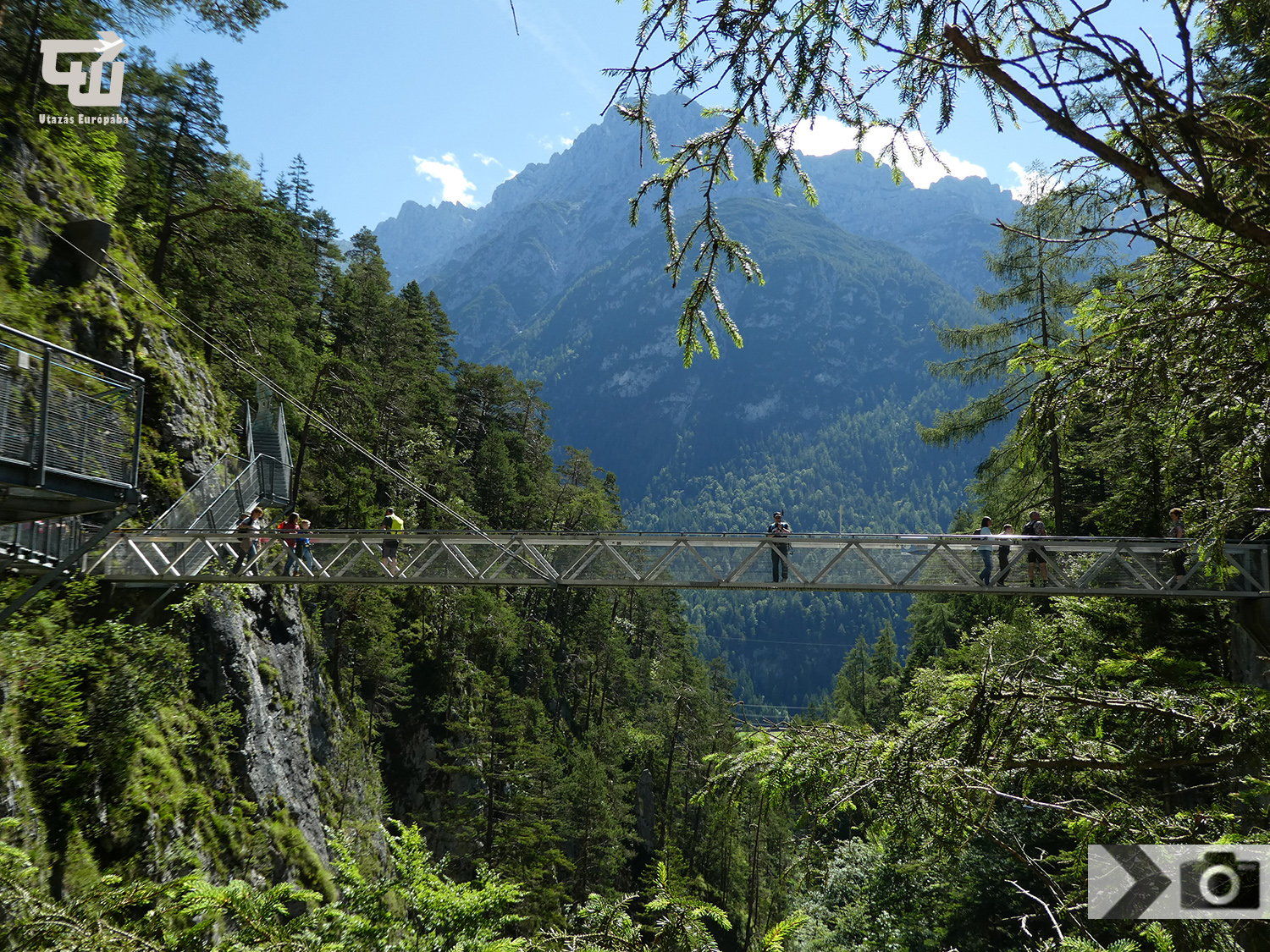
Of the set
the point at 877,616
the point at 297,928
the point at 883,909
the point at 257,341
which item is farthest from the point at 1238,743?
the point at 877,616

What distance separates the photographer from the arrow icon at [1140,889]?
4.82 m

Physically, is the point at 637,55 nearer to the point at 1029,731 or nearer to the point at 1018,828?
the point at 1029,731

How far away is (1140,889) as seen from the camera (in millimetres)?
4879

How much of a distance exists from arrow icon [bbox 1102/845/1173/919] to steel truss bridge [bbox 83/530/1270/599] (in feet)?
24.2

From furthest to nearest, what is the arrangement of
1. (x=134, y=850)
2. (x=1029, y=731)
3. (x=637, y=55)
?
(x=134, y=850) → (x=1029, y=731) → (x=637, y=55)

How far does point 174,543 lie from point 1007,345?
21.6 meters

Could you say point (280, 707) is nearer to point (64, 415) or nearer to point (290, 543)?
point (290, 543)

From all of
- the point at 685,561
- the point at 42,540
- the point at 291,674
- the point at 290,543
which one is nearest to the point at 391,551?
the point at 290,543

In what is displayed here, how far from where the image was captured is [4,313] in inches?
456

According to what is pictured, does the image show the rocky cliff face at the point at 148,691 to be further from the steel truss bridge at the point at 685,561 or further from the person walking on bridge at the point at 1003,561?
the person walking on bridge at the point at 1003,561

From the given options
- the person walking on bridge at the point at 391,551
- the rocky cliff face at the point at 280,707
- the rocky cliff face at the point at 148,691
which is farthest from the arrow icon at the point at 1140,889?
the rocky cliff face at the point at 280,707

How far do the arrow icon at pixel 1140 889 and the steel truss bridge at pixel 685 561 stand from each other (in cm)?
A: 737

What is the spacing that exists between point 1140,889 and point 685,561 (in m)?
9.06

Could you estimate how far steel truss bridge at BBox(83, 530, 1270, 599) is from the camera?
12.1m
